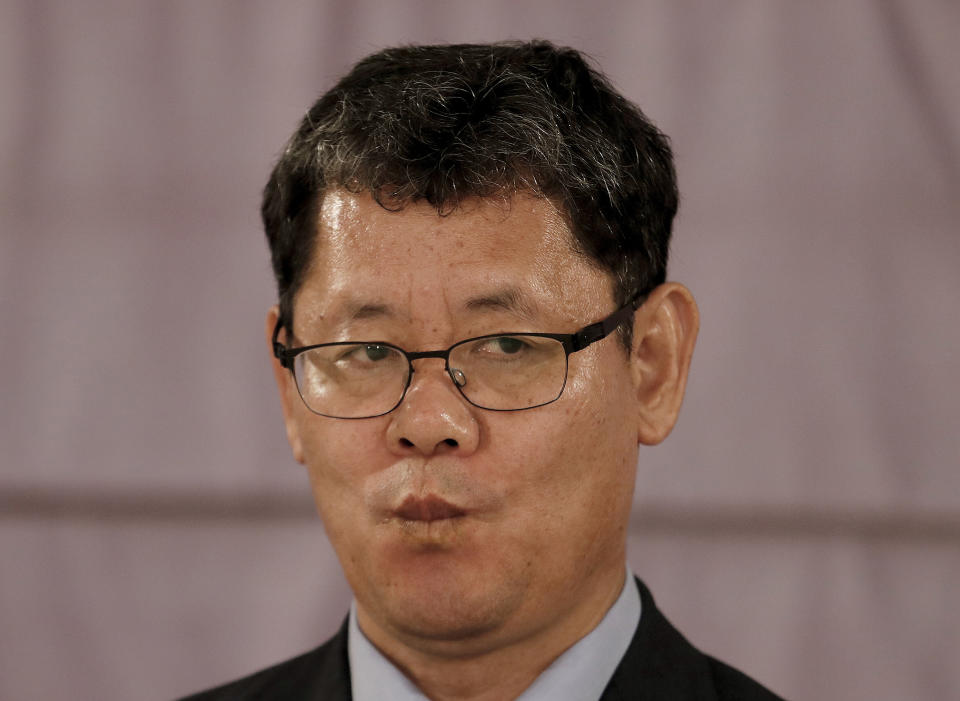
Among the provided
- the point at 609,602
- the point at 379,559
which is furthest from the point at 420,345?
the point at 609,602

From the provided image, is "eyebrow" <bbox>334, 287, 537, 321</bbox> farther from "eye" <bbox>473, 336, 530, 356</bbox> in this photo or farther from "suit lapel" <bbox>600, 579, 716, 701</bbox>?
"suit lapel" <bbox>600, 579, 716, 701</bbox>

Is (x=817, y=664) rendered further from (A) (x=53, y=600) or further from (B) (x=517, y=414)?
(A) (x=53, y=600)

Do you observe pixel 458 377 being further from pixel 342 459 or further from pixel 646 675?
pixel 646 675

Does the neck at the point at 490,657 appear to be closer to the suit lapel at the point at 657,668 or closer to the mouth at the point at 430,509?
the suit lapel at the point at 657,668

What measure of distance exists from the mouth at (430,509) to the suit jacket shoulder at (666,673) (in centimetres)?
35

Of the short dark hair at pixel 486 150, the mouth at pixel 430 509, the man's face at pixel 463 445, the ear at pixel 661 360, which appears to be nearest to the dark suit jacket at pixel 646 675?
the man's face at pixel 463 445

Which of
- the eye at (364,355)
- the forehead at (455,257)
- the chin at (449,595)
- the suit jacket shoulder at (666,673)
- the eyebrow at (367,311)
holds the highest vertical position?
the forehead at (455,257)

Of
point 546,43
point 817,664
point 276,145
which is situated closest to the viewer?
point 546,43

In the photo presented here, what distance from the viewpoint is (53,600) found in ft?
9.74

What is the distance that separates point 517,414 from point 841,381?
124cm

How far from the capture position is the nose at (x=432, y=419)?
164 centimetres

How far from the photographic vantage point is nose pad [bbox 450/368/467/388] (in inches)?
66.0

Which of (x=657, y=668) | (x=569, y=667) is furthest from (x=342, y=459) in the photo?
(x=657, y=668)

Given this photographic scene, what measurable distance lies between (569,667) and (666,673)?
14 centimetres
